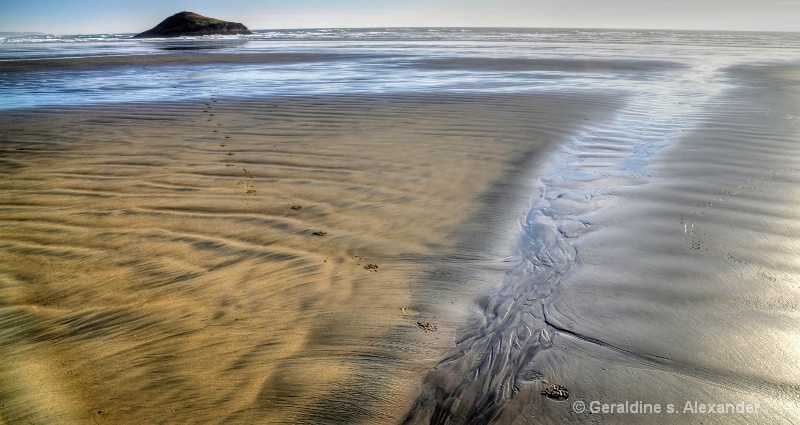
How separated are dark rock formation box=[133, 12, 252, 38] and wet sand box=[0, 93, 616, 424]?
64843 mm

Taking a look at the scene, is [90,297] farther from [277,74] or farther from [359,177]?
[277,74]

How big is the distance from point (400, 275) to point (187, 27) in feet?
232

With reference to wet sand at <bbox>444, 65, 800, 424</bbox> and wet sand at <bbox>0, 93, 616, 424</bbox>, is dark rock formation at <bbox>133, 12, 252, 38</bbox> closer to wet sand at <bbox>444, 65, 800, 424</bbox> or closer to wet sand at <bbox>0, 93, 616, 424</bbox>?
wet sand at <bbox>0, 93, 616, 424</bbox>

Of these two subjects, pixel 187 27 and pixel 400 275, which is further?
pixel 187 27

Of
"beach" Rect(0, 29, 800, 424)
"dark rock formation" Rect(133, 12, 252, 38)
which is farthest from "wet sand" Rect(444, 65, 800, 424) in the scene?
"dark rock formation" Rect(133, 12, 252, 38)

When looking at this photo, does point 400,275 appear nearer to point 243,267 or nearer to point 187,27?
point 243,267

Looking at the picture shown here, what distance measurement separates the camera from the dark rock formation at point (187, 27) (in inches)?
2525

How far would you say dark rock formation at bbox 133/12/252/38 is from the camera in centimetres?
6412

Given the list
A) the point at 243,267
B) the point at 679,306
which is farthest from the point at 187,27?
the point at 679,306

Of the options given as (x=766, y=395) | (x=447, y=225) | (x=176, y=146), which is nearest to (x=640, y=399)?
(x=766, y=395)

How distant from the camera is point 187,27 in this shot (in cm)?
6462

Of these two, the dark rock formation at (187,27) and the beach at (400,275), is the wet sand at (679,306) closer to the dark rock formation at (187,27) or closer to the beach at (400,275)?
the beach at (400,275)

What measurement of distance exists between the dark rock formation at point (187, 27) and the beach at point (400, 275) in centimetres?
6432

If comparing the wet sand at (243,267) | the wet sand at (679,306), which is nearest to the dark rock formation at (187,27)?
the wet sand at (243,267)
